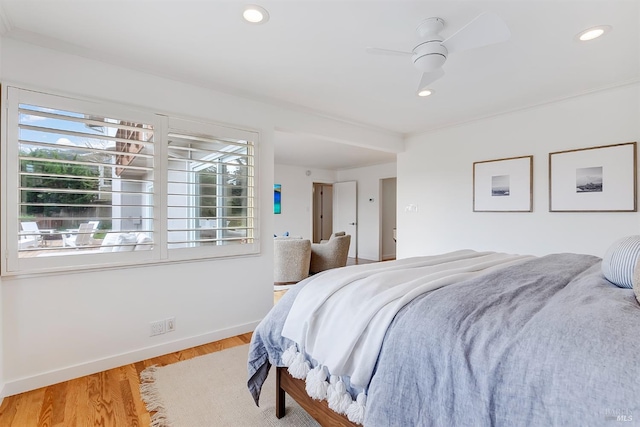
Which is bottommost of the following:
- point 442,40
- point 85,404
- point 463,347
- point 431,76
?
point 85,404

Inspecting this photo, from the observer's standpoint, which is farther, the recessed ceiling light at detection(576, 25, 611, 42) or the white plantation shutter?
the white plantation shutter

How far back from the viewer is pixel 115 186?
2.23m

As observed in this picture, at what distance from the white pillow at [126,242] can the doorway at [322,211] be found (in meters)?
6.61

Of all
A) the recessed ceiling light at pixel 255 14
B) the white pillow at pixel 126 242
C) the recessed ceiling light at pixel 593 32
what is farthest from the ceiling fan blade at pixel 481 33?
the white pillow at pixel 126 242

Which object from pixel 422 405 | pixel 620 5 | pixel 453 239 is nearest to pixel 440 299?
pixel 422 405

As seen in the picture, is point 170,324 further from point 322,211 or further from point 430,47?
point 322,211

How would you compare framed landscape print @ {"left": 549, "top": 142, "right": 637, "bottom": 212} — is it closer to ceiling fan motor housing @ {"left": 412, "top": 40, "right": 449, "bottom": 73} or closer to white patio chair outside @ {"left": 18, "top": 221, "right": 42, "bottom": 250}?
ceiling fan motor housing @ {"left": 412, "top": 40, "right": 449, "bottom": 73}

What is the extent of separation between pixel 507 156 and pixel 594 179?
2.68 feet

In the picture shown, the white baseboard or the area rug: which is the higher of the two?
A: the white baseboard

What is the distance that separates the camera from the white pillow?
2.27 meters

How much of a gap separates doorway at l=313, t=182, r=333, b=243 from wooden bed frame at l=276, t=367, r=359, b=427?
7.15m

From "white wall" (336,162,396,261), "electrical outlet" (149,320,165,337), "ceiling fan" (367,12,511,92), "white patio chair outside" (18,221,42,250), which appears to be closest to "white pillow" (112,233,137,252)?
"white patio chair outside" (18,221,42,250)

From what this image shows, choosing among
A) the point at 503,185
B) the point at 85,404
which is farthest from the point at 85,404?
the point at 503,185

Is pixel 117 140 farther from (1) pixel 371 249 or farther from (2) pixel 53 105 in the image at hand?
(1) pixel 371 249
